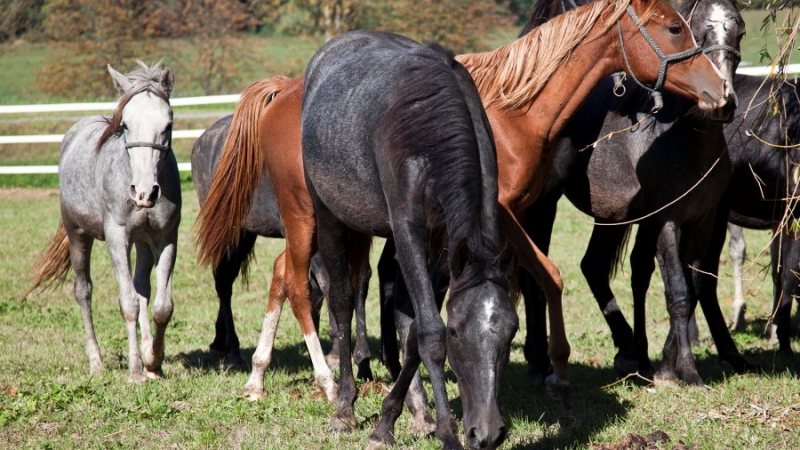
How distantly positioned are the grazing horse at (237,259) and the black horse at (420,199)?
1210 mm

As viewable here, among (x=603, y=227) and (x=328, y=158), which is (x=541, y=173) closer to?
(x=328, y=158)

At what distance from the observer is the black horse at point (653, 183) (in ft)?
18.7

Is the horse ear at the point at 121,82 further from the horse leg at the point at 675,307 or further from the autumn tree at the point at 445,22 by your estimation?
the autumn tree at the point at 445,22

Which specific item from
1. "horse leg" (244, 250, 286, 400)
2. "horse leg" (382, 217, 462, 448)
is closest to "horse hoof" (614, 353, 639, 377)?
"horse leg" (244, 250, 286, 400)

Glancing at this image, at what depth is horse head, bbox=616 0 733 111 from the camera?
500 centimetres

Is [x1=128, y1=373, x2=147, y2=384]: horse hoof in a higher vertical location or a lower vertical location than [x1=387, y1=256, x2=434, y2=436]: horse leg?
lower

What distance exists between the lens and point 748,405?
512 cm

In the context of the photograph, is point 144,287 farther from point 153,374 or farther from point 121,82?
point 121,82

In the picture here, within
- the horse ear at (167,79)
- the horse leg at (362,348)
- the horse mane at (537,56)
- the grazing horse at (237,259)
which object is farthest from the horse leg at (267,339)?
the horse mane at (537,56)

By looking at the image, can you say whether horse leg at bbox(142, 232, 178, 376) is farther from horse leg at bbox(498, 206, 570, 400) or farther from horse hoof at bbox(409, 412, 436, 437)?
horse leg at bbox(498, 206, 570, 400)

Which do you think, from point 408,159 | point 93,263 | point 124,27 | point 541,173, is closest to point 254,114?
point 541,173

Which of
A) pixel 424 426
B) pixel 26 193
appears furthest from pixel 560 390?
pixel 26 193

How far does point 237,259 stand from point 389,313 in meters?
1.85

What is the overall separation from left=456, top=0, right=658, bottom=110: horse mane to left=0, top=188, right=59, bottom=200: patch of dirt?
39.2ft
